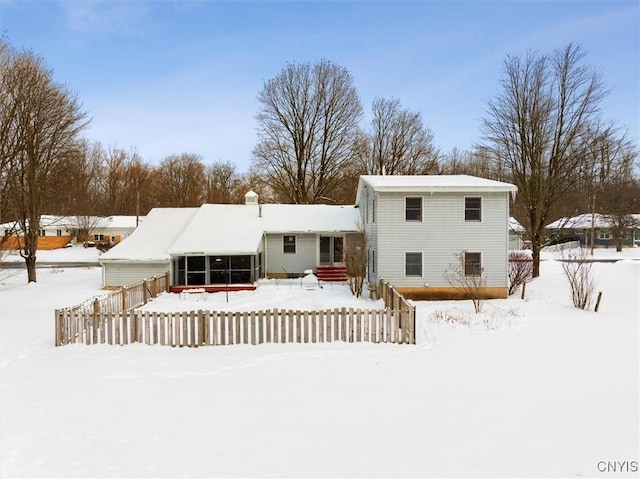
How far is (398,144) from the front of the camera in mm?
43656

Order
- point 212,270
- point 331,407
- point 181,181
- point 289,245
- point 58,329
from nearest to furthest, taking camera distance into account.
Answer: point 331,407 → point 58,329 → point 212,270 → point 289,245 → point 181,181

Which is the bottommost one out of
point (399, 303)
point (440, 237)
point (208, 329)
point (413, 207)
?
point (208, 329)

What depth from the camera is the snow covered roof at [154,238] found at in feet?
72.7

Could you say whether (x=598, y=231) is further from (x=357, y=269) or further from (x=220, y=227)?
(x=220, y=227)

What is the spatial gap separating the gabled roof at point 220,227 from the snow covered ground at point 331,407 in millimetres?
10198

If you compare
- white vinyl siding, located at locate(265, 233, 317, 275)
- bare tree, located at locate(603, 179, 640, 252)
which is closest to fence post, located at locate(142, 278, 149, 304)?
white vinyl siding, located at locate(265, 233, 317, 275)

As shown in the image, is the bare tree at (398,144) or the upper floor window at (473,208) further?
the bare tree at (398,144)

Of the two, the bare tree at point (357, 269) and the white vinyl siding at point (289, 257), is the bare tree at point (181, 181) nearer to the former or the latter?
the white vinyl siding at point (289, 257)

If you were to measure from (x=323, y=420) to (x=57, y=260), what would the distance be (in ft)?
139

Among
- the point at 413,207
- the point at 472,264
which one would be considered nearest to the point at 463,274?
the point at 472,264

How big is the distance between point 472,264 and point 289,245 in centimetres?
1081

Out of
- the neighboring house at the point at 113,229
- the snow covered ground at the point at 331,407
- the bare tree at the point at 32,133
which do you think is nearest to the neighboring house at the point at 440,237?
the snow covered ground at the point at 331,407

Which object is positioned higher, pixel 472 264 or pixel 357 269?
pixel 472 264

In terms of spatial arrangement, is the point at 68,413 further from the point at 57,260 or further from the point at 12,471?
the point at 57,260
